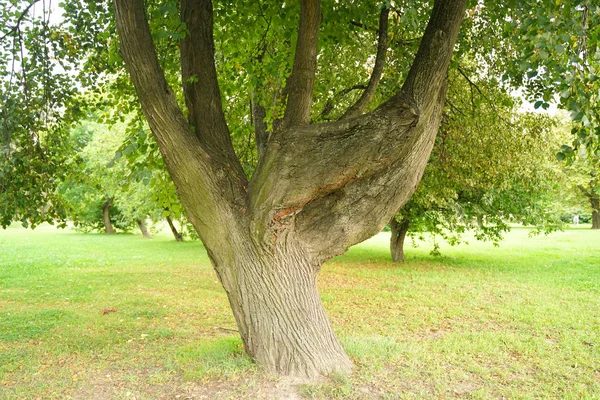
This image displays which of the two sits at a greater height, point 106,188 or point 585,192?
point 585,192

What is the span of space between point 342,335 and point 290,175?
3751mm

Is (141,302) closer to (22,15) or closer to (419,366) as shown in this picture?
(22,15)

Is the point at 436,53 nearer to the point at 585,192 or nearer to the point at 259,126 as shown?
the point at 259,126

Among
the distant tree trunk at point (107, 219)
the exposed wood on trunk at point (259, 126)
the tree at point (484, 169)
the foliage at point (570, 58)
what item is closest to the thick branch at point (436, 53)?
the foliage at point (570, 58)

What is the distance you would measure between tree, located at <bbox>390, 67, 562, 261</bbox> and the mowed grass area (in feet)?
5.96

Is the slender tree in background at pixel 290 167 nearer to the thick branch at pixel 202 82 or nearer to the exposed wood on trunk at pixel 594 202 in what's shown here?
the thick branch at pixel 202 82

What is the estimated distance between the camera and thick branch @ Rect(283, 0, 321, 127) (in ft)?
17.5

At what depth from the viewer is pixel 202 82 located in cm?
566

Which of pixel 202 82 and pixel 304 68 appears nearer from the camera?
pixel 304 68

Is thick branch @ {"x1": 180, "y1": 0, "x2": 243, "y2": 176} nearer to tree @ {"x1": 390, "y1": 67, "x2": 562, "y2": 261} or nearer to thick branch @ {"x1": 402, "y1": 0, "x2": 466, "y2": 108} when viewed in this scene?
thick branch @ {"x1": 402, "y1": 0, "x2": 466, "y2": 108}

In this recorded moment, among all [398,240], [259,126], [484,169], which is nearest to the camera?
[259,126]

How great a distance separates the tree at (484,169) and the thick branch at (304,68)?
3.59 meters

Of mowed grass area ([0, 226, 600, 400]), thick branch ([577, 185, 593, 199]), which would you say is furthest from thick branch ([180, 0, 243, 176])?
thick branch ([577, 185, 593, 199])

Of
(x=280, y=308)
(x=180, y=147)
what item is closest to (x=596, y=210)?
(x=280, y=308)
